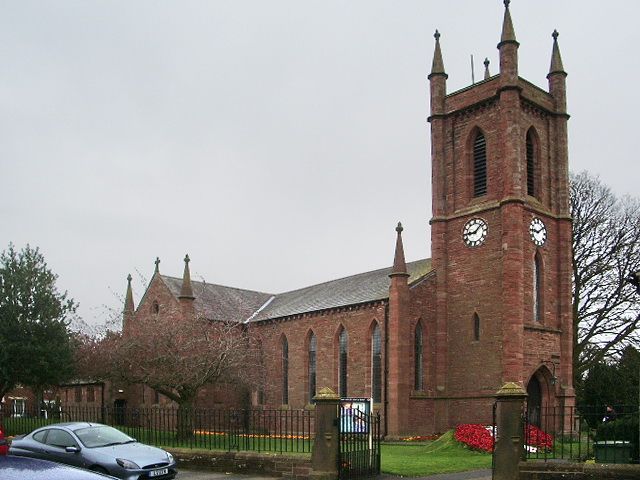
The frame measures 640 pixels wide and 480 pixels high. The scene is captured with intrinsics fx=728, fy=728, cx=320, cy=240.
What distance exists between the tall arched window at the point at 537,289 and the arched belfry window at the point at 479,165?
14.7 ft

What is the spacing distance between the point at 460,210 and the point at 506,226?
12.4 feet

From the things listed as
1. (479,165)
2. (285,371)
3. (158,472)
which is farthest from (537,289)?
(158,472)

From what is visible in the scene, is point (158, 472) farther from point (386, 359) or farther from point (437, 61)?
point (437, 61)

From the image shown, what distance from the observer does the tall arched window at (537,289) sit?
1433 inches

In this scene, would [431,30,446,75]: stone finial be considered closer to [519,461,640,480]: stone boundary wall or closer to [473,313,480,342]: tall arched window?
[473,313,480,342]: tall arched window

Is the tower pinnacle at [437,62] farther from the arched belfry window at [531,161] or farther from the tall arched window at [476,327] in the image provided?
the tall arched window at [476,327]

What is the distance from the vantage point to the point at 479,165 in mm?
38281

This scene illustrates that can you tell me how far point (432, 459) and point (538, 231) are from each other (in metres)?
16.7

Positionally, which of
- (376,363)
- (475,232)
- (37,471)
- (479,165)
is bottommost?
(376,363)

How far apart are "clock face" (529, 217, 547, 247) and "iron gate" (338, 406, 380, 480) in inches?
800

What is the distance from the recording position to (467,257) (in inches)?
1469

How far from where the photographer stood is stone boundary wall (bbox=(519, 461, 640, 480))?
15.9 meters

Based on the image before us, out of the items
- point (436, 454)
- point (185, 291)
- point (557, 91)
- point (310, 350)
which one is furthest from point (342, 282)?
point (436, 454)

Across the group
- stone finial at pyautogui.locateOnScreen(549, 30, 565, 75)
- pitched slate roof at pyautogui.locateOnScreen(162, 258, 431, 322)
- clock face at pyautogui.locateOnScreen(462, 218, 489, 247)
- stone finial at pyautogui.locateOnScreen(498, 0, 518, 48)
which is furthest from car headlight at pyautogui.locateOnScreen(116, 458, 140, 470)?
stone finial at pyautogui.locateOnScreen(549, 30, 565, 75)
